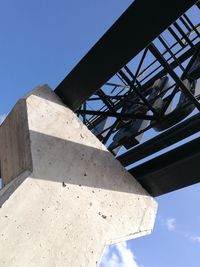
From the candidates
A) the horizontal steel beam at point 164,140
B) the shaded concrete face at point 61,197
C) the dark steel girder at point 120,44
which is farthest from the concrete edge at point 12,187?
the horizontal steel beam at point 164,140

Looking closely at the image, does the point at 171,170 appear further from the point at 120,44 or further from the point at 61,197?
the point at 120,44

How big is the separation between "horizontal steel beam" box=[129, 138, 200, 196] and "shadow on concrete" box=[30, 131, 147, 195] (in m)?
0.19

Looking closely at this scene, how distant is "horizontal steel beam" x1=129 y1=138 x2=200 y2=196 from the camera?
5.56 meters

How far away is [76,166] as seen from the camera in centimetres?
568

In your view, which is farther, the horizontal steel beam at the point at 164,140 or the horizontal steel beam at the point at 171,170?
the horizontal steel beam at the point at 164,140

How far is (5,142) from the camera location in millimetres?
6125

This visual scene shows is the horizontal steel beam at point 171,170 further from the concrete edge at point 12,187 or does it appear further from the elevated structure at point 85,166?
the concrete edge at point 12,187

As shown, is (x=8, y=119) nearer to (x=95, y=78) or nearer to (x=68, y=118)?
(x=68, y=118)

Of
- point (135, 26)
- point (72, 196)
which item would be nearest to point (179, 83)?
point (135, 26)

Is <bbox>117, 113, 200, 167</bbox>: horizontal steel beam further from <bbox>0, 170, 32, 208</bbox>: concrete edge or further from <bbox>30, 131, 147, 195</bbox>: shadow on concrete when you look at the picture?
<bbox>0, 170, 32, 208</bbox>: concrete edge

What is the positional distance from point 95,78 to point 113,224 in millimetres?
2119

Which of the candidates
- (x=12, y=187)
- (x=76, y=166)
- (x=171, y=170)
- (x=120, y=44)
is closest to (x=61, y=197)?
(x=76, y=166)

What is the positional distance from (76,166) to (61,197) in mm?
588

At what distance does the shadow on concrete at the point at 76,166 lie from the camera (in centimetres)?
536
